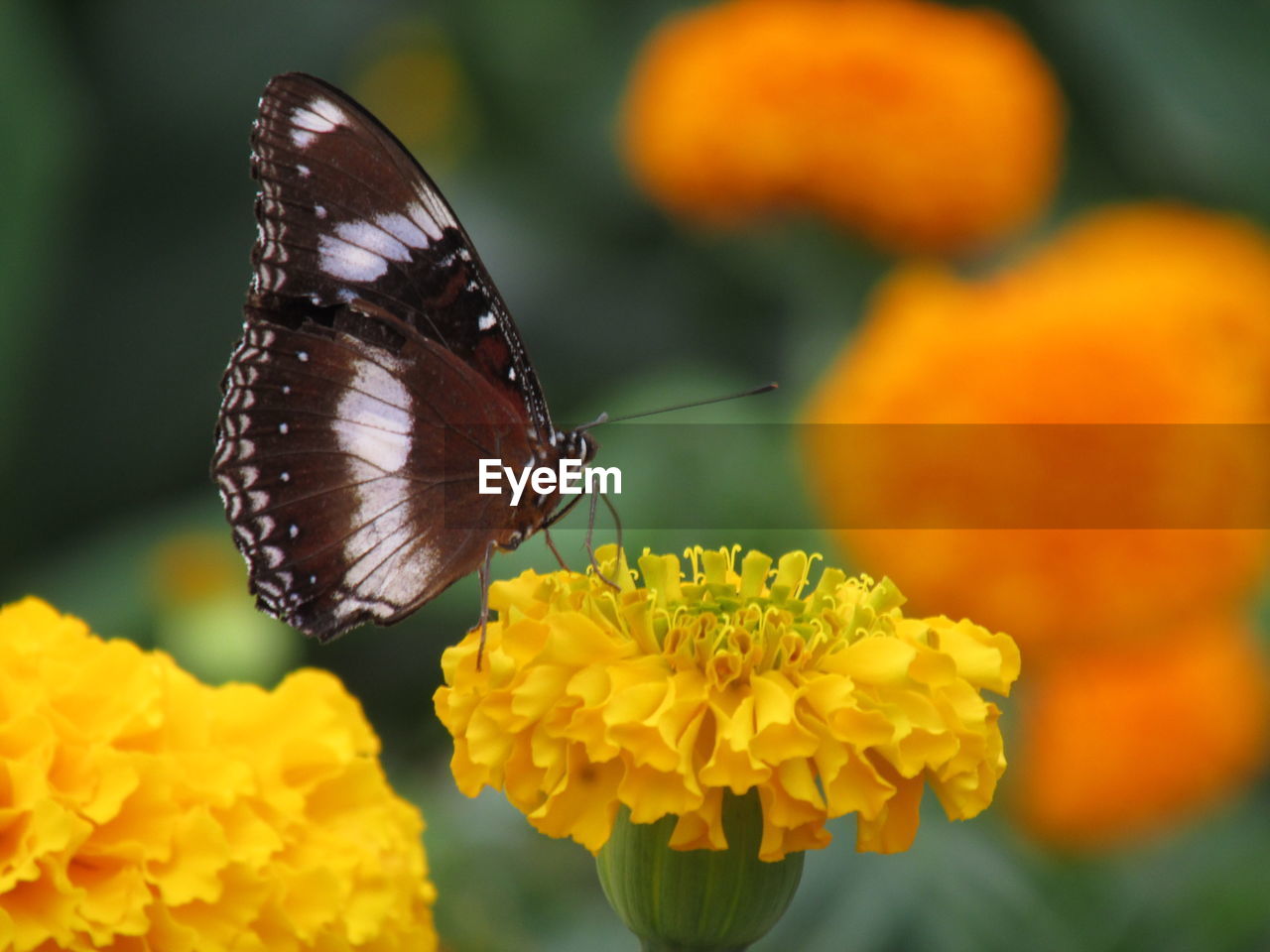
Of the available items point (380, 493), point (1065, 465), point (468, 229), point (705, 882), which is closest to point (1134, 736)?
point (1065, 465)

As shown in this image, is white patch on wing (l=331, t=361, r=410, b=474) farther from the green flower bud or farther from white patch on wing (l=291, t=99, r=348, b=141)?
the green flower bud

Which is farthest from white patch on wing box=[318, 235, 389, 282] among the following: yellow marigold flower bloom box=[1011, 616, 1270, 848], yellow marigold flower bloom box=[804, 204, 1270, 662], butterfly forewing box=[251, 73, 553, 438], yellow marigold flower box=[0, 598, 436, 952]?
yellow marigold flower bloom box=[1011, 616, 1270, 848]

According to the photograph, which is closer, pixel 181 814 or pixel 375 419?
pixel 181 814

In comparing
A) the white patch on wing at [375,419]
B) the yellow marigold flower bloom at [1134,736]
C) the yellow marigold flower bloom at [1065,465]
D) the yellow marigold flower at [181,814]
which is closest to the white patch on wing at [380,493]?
the white patch on wing at [375,419]

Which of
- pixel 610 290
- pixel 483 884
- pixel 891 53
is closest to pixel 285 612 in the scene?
pixel 483 884

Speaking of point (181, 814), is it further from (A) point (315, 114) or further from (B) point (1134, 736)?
(B) point (1134, 736)
